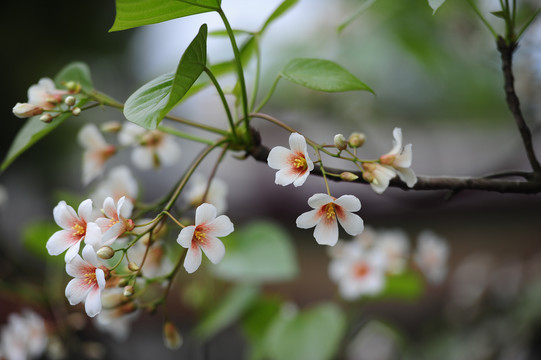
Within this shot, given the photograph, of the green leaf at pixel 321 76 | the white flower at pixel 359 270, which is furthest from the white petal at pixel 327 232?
the white flower at pixel 359 270

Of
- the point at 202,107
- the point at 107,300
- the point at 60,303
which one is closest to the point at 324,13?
the point at 202,107

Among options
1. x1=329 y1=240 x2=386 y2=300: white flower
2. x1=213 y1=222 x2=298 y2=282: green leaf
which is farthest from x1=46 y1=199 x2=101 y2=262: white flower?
x1=329 y1=240 x2=386 y2=300: white flower

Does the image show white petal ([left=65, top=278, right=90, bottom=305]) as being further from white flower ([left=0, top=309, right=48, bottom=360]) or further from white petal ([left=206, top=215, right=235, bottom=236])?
white flower ([left=0, top=309, right=48, bottom=360])

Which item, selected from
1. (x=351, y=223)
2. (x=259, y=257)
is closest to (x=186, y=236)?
(x=351, y=223)

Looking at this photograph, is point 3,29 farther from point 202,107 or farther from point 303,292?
point 303,292

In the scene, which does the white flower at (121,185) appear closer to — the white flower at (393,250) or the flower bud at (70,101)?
the flower bud at (70,101)
